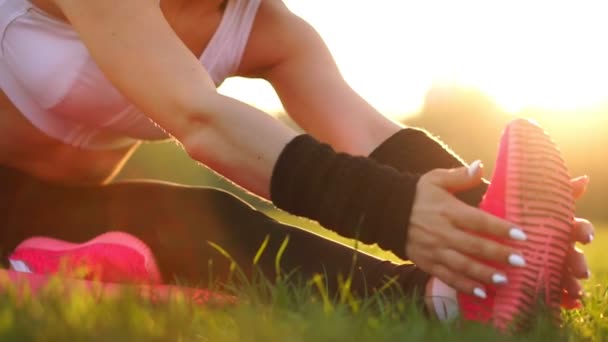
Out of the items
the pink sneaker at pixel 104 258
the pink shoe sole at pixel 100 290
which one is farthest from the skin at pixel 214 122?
the pink sneaker at pixel 104 258

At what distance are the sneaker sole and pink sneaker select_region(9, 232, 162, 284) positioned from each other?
979 millimetres

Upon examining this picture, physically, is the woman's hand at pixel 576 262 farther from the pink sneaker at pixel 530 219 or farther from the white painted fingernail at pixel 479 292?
the white painted fingernail at pixel 479 292

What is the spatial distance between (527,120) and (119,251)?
113 centimetres

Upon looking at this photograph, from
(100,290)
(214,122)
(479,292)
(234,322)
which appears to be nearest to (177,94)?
(214,122)

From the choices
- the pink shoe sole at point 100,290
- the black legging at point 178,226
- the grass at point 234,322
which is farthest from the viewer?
the black legging at point 178,226

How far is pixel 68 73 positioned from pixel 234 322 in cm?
115

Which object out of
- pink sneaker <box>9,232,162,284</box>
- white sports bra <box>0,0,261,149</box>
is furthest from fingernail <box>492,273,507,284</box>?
white sports bra <box>0,0,261,149</box>

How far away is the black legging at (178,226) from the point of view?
2385 mm

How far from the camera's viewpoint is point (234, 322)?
1578mm

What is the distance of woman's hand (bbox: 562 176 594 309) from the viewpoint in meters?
1.96

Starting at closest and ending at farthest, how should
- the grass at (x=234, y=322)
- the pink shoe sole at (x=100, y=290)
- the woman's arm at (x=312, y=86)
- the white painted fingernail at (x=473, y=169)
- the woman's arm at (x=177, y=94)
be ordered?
1. the grass at (x=234, y=322)
2. the pink shoe sole at (x=100, y=290)
3. the white painted fingernail at (x=473, y=169)
4. the woman's arm at (x=177, y=94)
5. the woman's arm at (x=312, y=86)

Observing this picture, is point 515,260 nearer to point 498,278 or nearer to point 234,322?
point 498,278

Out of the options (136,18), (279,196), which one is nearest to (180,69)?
(136,18)

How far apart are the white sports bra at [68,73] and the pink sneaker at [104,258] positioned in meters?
0.31
